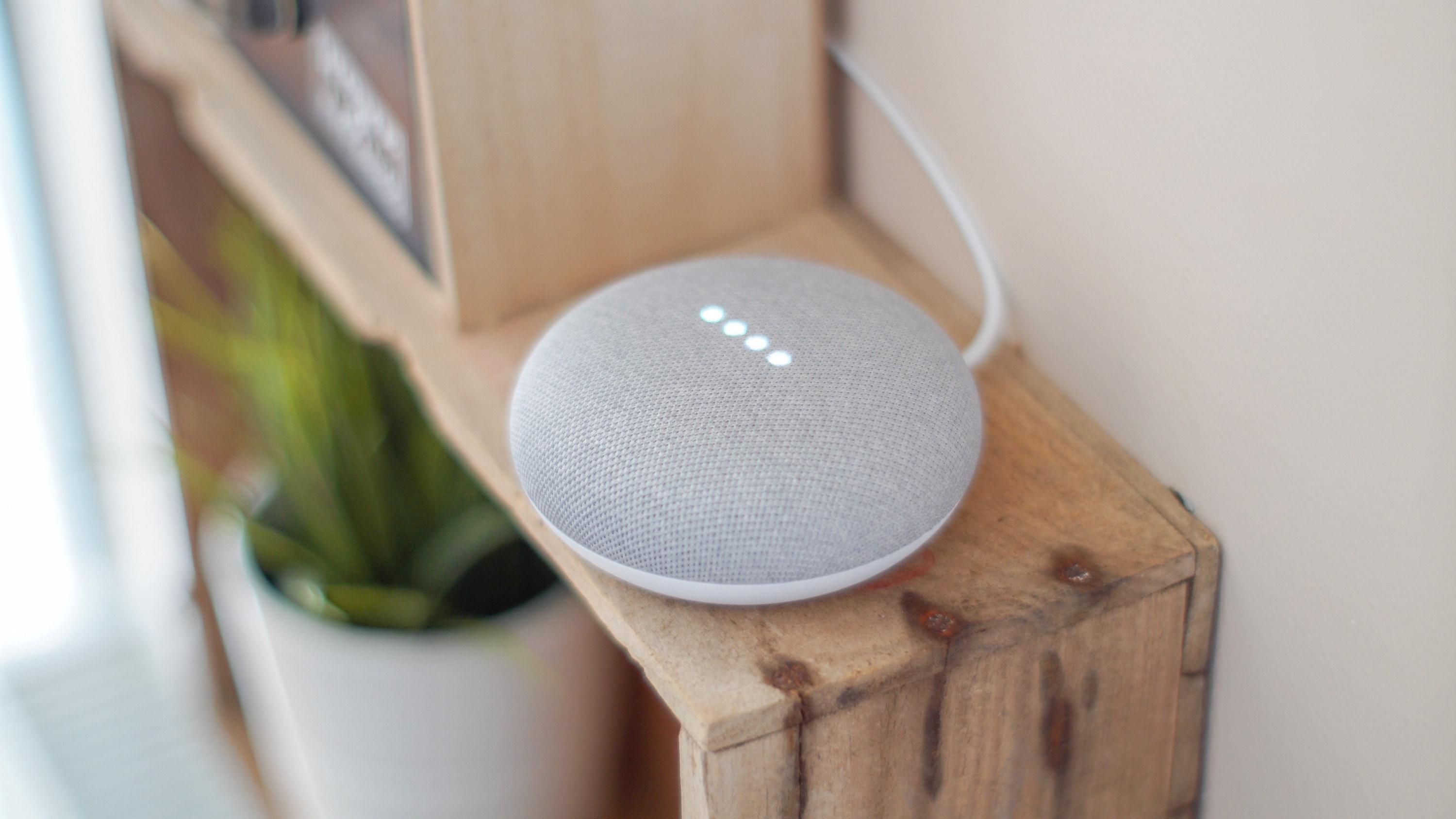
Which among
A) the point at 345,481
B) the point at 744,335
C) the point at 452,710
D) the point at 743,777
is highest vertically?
the point at 744,335

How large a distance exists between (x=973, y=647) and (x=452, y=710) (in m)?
0.46

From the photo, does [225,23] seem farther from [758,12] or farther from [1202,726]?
[1202,726]

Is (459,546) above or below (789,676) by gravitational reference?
below

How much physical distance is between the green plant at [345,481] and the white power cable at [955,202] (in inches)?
14.8

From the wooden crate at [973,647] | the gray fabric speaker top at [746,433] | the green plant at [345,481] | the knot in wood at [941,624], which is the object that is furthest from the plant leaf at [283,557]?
the knot in wood at [941,624]

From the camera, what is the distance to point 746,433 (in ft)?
1.48

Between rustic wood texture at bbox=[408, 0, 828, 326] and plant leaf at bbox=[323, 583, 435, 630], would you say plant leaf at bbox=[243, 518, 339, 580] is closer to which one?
plant leaf at bbox=[323, 583, 435, 630]

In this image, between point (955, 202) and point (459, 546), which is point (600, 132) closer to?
point (955, 202)

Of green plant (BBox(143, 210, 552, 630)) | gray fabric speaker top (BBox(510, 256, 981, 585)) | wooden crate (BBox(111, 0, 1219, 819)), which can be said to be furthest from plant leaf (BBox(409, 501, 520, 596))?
gray fabric speaker top (BBox(510, 256, 981, 585))

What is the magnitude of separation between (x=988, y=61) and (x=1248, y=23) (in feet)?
0.52

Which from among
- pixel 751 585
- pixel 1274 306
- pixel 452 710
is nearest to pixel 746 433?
pixel 751 585

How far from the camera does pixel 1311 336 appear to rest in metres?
0.45

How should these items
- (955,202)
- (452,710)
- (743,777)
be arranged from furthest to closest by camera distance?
(452,710), (955,202), (743,777)

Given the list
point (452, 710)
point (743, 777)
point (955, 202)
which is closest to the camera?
point (743, 777)
